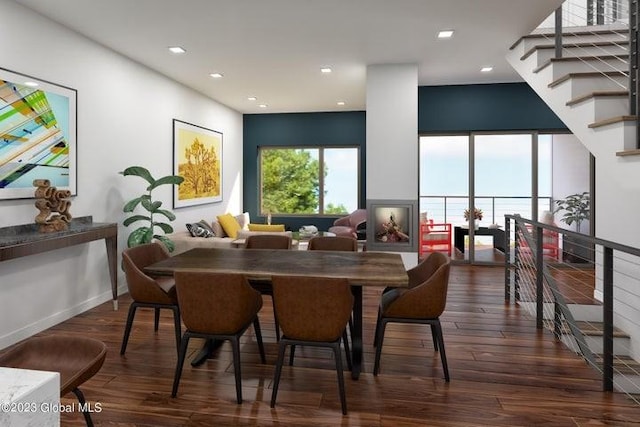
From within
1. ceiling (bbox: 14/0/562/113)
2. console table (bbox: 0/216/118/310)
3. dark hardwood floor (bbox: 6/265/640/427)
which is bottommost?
dark hardwood floor (bbox: 6/265/640/427)

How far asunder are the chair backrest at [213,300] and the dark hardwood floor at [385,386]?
→ 472mm

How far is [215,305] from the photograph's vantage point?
2.37 m

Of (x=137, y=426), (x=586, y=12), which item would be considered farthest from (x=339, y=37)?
(x=137, y=426)

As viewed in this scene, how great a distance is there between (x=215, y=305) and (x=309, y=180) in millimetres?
6565

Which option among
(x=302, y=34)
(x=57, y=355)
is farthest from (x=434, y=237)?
(x=57, y=355)

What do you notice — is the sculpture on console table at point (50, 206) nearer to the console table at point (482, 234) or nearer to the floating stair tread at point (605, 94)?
the floating stair tread at point (605, 94)

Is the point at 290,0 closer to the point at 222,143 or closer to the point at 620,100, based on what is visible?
the point at 620,100

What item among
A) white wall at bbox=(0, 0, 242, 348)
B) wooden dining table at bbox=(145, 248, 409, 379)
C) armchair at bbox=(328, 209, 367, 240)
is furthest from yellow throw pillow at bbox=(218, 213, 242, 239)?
wooden dining table at bbox=(145, 248, 409, 379)

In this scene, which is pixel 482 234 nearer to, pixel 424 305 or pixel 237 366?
pixel 424 305

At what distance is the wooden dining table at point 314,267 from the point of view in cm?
252

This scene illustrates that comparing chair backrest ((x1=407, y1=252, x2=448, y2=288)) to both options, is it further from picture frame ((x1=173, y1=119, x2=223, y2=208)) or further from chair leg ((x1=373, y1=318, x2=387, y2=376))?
picture frame ((x1=173, y1=119, x2=223, y2=208))

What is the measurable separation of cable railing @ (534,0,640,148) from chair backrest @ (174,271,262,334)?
281cm

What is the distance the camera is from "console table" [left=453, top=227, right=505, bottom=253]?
6556 millimetres

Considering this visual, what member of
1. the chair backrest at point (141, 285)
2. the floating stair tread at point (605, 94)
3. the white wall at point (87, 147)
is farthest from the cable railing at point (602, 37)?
the white wall at point (87, 147)
